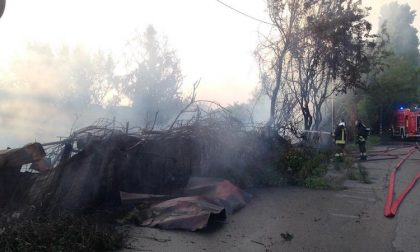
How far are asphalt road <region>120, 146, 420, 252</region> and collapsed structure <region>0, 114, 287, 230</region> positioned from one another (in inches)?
14.1

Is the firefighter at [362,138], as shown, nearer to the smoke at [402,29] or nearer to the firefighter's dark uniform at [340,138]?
the firefighter's dark uniform at [340,138]

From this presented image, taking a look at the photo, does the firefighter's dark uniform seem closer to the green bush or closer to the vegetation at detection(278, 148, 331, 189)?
the vegetation at detection(278, 148, 331, 189)

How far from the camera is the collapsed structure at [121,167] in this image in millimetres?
6008

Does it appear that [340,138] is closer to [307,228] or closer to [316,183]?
[316,183]

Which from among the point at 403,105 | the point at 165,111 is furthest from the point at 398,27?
the point at 165,111

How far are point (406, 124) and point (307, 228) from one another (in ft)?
75.6

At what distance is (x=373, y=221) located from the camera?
6.06 m

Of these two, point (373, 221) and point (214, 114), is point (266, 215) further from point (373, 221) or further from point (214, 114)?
point (214, 114)

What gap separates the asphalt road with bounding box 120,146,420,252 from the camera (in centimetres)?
492

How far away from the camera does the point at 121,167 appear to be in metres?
6.83

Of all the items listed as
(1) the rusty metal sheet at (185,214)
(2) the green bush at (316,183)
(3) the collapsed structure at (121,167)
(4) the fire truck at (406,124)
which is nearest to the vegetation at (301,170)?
(2) the green bush at (316,183)

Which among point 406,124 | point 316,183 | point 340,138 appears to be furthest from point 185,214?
point 406,124

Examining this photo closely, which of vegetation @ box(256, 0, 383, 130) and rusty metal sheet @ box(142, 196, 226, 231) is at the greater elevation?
vegetation @ box(256, 0, 383, 130)

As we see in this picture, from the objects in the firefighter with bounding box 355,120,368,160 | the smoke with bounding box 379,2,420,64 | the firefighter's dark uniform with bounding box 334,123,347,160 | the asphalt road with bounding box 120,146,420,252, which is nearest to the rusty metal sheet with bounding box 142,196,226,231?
the asphalt road with bounding box 120,146,420,252
